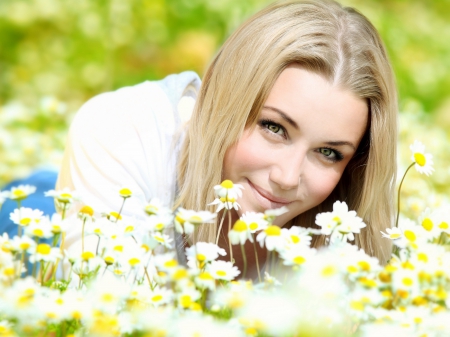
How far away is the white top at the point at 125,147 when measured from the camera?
1.70m

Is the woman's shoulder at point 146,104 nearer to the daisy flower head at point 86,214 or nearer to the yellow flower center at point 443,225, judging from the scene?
A: the daisy flower head at point 86,214

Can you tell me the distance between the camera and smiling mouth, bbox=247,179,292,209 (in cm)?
153

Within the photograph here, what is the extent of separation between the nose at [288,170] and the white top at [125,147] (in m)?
0.39

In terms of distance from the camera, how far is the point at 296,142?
1482 millimetres

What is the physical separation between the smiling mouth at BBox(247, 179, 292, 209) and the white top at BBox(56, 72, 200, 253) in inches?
12.5

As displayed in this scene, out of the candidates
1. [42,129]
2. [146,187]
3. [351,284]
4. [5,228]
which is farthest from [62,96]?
A: [351,284]

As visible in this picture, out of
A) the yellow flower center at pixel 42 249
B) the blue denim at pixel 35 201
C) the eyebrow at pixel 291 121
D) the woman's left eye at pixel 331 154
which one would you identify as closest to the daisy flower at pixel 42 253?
the yellow flower center at pixel 42 249

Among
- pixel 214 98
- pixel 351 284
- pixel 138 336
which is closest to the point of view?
pixel 138 336

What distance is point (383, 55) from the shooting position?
1.69 meters

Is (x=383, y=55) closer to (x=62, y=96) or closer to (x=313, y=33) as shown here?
(x=313, y=33)

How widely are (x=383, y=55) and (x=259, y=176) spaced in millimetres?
480

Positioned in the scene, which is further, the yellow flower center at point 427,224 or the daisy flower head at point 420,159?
the daisy flower head at point 420,159

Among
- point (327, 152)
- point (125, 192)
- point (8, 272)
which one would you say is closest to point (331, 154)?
point (327, 152)

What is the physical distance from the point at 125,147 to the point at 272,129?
426 mm
